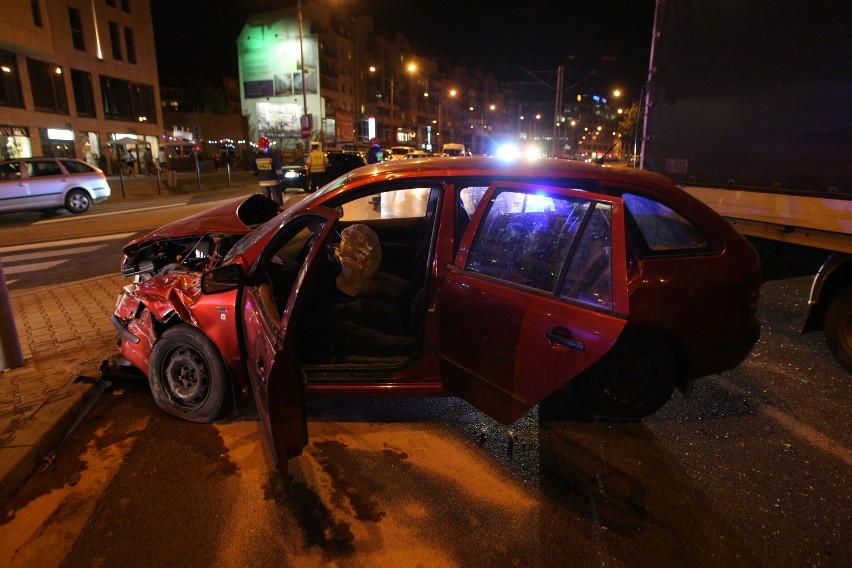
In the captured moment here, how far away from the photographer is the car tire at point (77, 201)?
15063mm

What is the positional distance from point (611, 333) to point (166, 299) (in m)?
2.80

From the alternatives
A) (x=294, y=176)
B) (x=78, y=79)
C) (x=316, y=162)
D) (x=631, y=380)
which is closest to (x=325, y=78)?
(x=78, y=79)

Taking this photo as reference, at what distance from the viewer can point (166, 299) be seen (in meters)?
3.49

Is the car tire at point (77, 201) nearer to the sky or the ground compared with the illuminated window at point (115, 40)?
nearer to the ground

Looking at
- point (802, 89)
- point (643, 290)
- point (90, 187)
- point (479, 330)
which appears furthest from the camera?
point (90, 187)

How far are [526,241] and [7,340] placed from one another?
4.24 metres

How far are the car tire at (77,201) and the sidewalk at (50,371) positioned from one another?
9.96 metres

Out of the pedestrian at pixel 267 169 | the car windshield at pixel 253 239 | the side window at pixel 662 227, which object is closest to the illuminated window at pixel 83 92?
the pedestrian at pixel 267 169

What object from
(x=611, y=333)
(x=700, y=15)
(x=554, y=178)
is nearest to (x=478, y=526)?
(x=611, y=333)

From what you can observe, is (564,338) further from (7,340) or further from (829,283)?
(7,340)

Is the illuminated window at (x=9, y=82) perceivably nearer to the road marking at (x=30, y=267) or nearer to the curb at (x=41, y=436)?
the road marking at (x=30, y=267)

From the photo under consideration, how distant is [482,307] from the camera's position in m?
2.93

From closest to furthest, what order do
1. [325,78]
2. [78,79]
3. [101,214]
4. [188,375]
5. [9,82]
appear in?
1. [188,375]
2. [101,214]
3. [9,82]
4. [78,79]
5. [325,78]

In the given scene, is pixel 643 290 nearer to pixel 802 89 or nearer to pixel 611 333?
pixel 611 333
